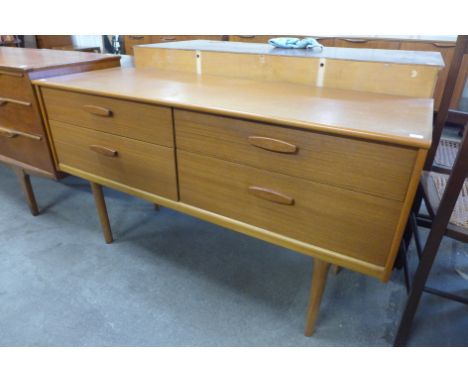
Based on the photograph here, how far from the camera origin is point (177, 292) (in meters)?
1.34

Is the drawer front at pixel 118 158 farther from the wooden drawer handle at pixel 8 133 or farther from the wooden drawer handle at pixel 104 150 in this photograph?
the wooden drawer handle at pixel 8 133

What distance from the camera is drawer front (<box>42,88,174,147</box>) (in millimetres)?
999

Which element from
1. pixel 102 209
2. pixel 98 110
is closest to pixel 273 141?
pixel 98 110

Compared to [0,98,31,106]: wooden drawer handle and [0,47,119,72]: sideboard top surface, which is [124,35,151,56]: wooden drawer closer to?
[0,47,119,72]: sideboard top surface

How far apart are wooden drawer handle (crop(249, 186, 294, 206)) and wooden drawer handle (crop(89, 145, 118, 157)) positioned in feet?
1.70

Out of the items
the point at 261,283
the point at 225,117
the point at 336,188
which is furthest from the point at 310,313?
the point at 225,117

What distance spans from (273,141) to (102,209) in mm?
965

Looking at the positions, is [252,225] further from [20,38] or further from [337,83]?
[20,38]

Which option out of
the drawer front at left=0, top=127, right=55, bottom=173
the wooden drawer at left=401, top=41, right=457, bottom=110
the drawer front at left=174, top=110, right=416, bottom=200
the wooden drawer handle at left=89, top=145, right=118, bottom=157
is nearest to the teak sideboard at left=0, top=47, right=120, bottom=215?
the drawer front at left=0, top=127, right=55, bottom=173

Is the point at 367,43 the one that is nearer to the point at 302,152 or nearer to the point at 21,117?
the point at 302,152

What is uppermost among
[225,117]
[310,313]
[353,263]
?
Answer: [225,117]

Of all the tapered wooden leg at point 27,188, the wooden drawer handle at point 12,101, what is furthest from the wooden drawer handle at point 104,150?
A: the tapered wooden leg at point 27,188

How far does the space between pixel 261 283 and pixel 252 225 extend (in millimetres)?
483

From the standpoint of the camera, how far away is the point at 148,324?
47.5 inches
